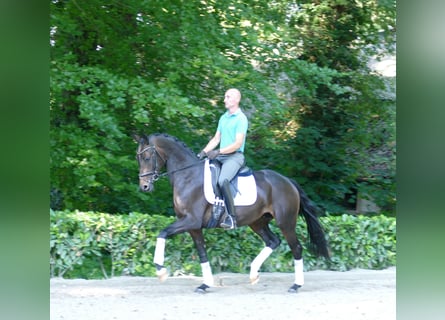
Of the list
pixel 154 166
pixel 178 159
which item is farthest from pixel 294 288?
pixel 154 166

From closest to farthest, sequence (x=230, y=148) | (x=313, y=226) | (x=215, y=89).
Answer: (x=230, y=148) < (x=313, y=226) < (x=215, y=89)

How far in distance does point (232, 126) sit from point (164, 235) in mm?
1711

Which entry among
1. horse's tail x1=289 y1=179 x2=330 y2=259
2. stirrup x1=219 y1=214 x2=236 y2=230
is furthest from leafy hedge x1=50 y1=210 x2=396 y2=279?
stirrup x1=219 y1=214 x2=236 y2=230

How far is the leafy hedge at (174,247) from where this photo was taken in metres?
8.44

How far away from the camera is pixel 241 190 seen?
7.70 metres

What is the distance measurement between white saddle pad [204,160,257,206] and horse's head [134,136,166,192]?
690mm

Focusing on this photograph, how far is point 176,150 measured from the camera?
792 centimetres

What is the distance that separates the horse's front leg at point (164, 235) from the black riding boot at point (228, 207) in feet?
1.29

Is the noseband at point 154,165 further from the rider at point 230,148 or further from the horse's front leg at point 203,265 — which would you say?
the horse's front leg at point 203,265

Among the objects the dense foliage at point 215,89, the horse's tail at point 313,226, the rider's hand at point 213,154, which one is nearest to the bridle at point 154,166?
the rider's hand at point 213,154

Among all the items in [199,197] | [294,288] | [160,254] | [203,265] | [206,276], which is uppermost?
[199,197]

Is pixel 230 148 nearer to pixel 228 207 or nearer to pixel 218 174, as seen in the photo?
pixel 218 174

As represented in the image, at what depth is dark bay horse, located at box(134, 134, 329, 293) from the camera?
25.2ft
